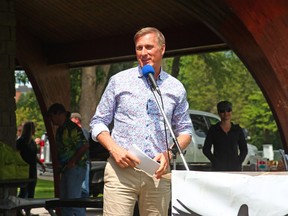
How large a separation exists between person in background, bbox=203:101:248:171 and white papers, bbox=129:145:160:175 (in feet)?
18.4

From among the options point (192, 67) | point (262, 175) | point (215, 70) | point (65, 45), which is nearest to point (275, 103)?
point (262, 175)

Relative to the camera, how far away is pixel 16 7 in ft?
39.4

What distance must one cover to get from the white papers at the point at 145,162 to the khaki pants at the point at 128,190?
47 mm

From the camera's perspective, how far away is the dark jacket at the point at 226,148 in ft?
33.3

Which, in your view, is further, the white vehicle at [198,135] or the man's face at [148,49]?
the white vehicle at [198,135]

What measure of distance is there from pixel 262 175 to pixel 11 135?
6718 mm

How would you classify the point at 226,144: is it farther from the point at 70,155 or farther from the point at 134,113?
the point at 134,113

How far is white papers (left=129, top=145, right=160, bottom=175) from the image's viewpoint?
176 inches

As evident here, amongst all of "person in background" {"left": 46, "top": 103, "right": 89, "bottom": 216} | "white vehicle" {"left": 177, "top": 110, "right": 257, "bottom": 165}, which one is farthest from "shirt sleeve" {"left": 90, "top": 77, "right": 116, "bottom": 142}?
"white vehicle" {"left": 177, "top": 110, "right": 257, "bottom": 165}

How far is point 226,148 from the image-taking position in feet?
33.3

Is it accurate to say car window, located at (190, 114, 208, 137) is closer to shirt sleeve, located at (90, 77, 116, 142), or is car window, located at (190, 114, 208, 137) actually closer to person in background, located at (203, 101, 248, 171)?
person in background, located at (203, 101, 248, 171)

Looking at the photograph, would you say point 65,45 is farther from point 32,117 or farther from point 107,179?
point 32,117

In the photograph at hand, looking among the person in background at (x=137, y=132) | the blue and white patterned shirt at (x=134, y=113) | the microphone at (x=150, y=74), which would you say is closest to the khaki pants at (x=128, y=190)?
the person in background at (x=137, y=132)

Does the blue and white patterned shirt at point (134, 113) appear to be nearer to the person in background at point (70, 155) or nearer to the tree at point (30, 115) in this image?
the person in background at point (70, 155)
